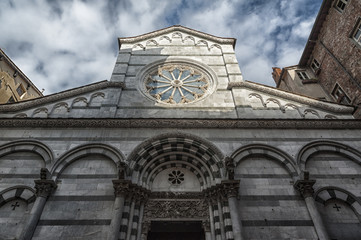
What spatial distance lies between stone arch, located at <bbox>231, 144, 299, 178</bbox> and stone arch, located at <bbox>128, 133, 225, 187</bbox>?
635mm

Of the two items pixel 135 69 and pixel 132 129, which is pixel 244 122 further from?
pixel 135 69

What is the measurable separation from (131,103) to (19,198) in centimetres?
516

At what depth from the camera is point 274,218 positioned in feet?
21.9

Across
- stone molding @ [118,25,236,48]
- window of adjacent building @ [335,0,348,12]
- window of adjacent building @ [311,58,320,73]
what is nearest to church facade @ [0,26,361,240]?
stone molding @ [118,25,236,48]

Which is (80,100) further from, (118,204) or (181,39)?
(181,39)

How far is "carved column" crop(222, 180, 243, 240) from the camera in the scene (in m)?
6.21

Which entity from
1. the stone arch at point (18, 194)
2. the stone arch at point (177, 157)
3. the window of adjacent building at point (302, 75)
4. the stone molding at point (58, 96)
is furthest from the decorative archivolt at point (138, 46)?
the window of adjacent building at point (302, 75)

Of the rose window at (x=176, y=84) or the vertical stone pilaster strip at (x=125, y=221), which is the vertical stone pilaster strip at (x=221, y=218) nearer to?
the vertical stone pilaster strip at (x=125, y=221)

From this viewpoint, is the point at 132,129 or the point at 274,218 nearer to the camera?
the point at 274,218

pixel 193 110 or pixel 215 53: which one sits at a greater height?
pixel 215 53

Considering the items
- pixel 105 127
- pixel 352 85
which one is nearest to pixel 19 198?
pixel 105 127

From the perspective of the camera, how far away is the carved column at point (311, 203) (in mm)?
6234

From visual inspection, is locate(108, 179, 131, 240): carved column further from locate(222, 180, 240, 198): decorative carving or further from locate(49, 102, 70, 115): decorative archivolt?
locate(49, 102, 70, 115): decorative archivolt

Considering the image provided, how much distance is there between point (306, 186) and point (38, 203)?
7.91 meters
